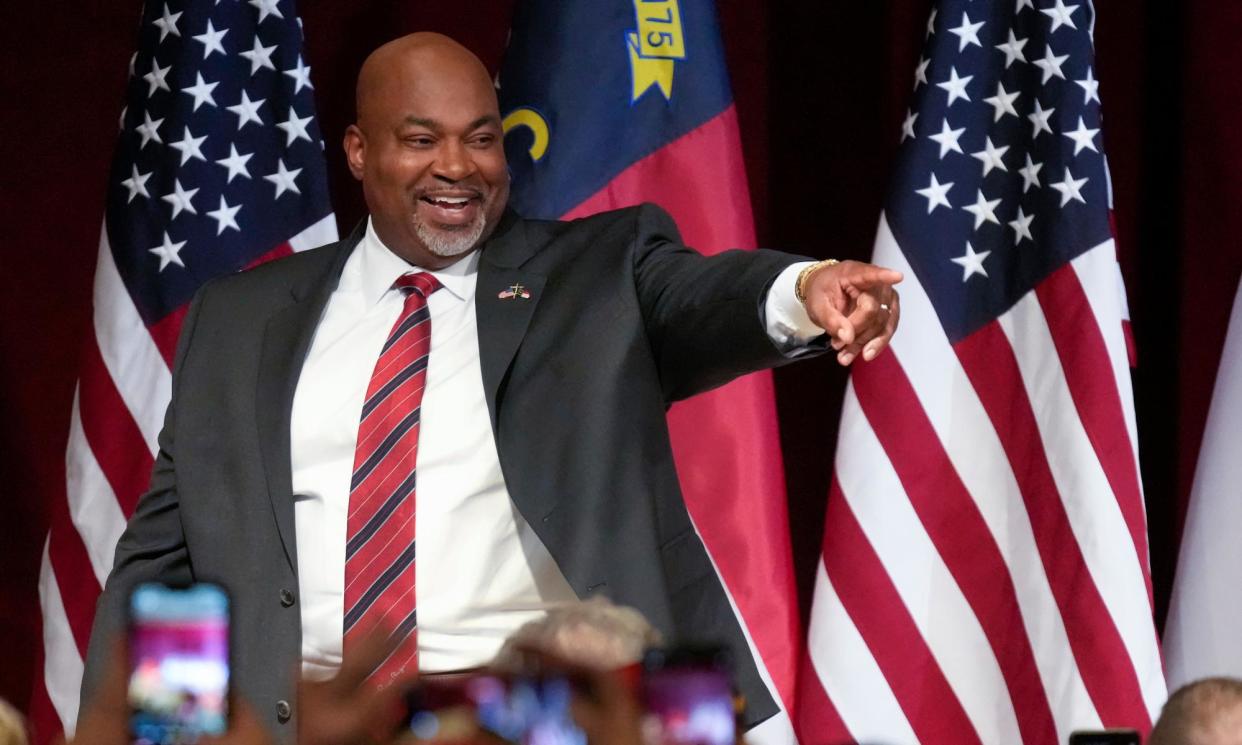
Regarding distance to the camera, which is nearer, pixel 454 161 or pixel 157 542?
pixel 157 542

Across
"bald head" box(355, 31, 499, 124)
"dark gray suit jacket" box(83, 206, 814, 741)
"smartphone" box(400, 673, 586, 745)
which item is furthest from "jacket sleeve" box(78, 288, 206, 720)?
"smartphone" box(400, 673, 586, 745)

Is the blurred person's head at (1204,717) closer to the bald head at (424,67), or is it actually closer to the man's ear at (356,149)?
the bald head at (424,67)

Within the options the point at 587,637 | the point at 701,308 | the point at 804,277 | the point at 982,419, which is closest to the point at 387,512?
the point at 701,308

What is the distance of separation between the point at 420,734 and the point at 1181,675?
247 centimetres

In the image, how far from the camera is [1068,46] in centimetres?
289

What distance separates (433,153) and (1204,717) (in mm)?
1255

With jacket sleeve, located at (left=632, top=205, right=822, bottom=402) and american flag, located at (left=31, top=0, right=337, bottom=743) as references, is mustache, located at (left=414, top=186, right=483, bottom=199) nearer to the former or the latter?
jacket sleeve, located at (left=632, top=205, right=822, bottom=402)

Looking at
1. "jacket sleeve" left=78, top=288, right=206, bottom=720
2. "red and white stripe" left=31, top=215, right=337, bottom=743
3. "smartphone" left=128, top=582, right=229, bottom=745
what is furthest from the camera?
"red and white stripe" left=31, top=215, right=337, bottom=743

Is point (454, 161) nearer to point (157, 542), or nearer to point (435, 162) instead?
point (435, 162)

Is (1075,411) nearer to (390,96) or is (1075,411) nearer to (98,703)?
(390,96)

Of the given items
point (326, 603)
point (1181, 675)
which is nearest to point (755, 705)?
point (326, 603)

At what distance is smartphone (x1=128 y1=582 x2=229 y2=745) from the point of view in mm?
948

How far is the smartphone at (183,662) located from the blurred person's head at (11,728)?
0.75 feet

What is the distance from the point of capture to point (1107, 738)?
1253mm
